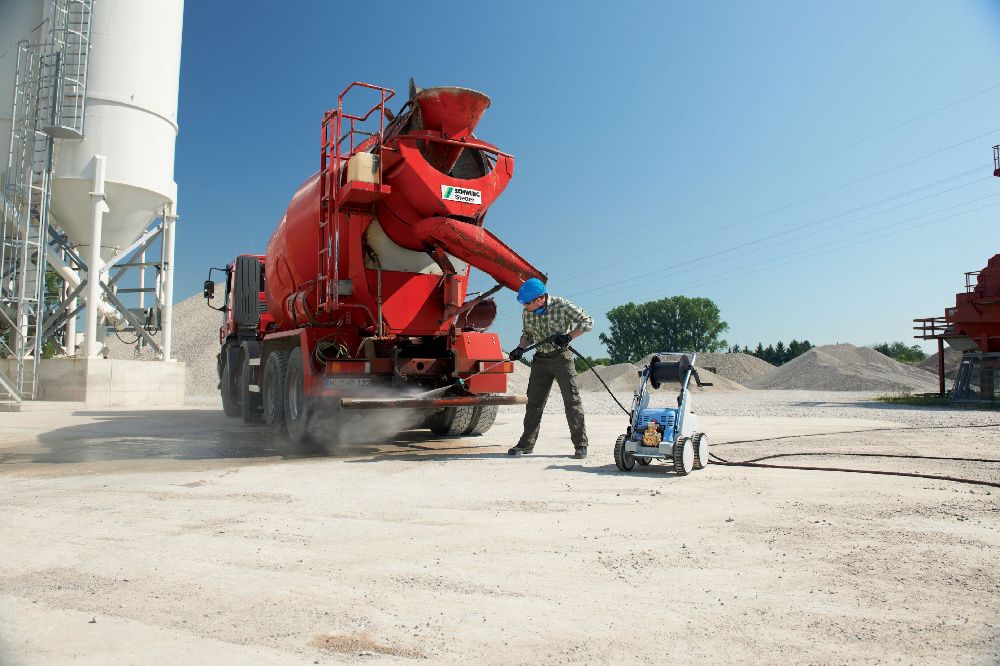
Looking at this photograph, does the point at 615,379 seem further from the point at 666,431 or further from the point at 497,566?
the point at 497,566

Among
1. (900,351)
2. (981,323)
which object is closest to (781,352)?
(900,351)

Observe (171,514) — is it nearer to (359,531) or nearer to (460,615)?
(359,531)

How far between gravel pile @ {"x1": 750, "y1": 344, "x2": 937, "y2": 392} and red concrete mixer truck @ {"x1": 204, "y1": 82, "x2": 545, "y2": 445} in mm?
27905

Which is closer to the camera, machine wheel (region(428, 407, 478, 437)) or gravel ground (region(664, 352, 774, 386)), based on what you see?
machine wheel (region(428, 407, 478, 437))

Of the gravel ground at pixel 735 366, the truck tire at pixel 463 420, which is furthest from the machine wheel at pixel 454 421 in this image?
the gravel ground at pixel 735 366

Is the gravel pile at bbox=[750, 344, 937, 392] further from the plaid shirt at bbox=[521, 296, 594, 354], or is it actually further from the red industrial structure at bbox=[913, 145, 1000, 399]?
the plaid shirt at bbox=[521, 296, 594, 354]

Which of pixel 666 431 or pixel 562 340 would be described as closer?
pixel 666 431

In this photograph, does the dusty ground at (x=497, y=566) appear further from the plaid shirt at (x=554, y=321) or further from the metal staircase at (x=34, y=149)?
the metal staircase at (x=34, y=149)

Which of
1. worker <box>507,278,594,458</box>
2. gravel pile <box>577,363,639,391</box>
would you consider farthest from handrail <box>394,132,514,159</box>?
gravel pile <box>577,363,639,391</box>

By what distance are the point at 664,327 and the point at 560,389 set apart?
218 feet

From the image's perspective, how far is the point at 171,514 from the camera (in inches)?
187

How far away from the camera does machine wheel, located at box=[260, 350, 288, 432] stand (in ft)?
31.2

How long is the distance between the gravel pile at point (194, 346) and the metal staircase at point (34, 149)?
14.9m

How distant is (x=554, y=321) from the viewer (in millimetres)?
7809
